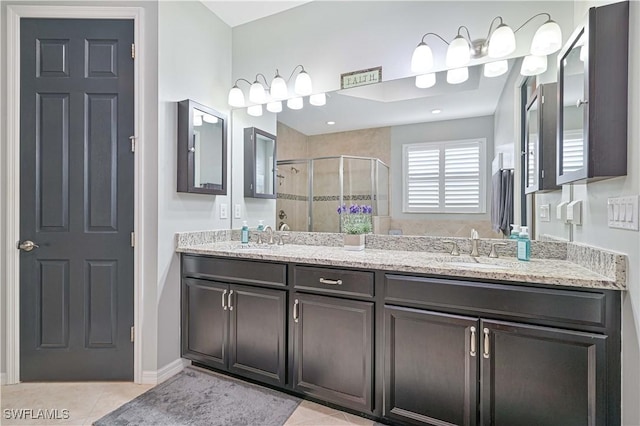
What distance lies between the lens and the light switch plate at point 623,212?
44.8 inches

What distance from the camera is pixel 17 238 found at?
83.0 inches

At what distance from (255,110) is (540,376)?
2627mm

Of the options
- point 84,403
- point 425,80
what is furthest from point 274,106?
point 84,403

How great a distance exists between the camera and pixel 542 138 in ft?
5.67

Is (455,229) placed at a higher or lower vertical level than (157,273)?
higher

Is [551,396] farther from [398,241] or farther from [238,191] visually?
[238,191]

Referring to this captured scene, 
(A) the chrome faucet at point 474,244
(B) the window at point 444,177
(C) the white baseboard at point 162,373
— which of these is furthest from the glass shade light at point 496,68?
(C) the white baseboard at point 162,373

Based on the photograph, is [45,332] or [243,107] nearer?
[45,332]

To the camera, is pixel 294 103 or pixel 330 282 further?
pixel 294 103

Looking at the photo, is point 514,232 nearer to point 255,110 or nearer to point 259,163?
point 259,163

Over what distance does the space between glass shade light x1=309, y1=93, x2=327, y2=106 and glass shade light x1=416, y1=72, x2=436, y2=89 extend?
711 millimetres

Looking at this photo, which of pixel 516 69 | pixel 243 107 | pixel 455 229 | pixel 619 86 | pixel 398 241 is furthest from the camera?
pixel 243 107

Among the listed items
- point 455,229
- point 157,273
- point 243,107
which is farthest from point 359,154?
point 157,273

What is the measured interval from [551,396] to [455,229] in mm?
986
